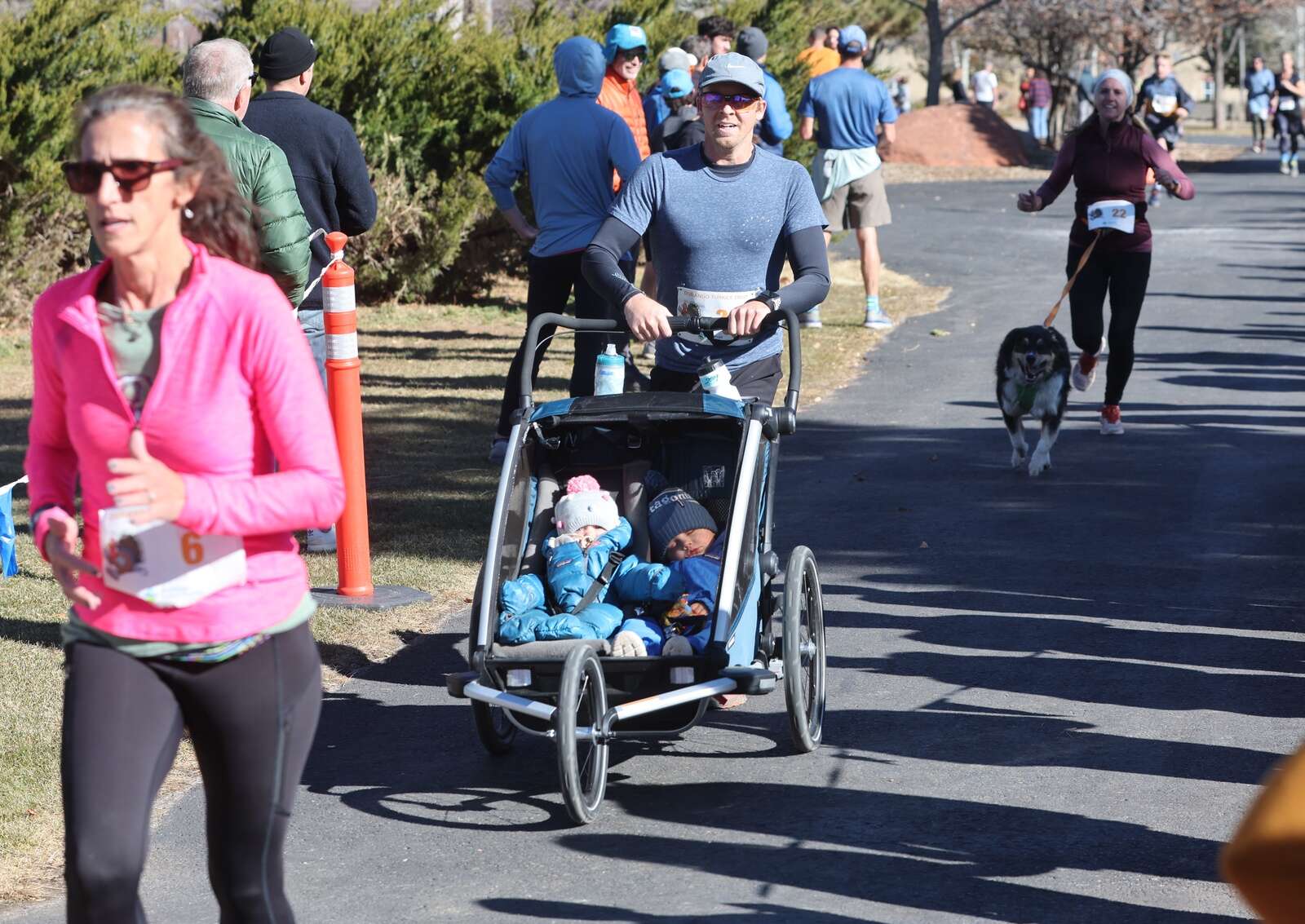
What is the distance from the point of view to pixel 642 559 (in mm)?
5488

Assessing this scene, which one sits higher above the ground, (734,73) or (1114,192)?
(734,73)

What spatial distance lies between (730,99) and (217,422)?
10.7 feet

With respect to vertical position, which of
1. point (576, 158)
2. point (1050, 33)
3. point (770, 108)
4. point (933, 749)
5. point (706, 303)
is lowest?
point (933, 749)

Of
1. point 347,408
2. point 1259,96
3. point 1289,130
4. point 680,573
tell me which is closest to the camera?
point 680,573

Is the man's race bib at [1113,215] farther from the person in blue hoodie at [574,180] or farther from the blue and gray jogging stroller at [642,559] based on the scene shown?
the blue and gray jogging stroller at [642,559]

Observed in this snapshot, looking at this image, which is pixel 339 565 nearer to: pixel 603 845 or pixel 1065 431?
pixel 603 845

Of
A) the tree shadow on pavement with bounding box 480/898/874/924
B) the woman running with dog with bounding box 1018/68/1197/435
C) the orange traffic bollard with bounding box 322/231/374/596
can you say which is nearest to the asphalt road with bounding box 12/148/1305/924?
the tree shadow on pavement with bounding box 480/898/874/924

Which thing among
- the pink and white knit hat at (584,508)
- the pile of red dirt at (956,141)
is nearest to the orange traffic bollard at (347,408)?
the pink and white knit hat at (584,508)

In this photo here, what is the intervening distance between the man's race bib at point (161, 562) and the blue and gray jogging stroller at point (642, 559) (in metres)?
1.76

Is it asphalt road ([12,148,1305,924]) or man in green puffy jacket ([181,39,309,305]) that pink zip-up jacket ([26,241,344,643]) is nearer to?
asphalt road ([12,148,1305,924])

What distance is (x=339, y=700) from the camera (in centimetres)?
605

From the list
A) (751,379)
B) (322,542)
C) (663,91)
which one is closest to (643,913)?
(751,379)

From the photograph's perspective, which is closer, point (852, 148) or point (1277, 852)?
point (1277, 852)

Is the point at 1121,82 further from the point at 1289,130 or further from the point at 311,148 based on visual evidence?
the point at 1289,130
